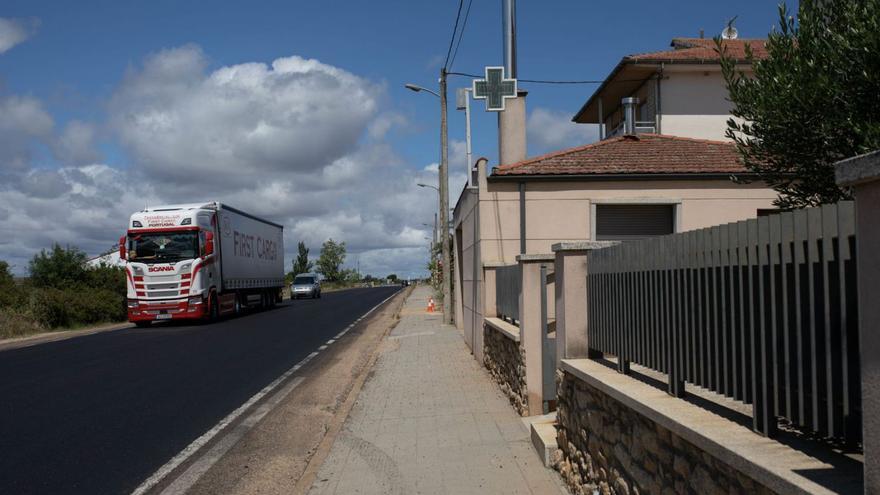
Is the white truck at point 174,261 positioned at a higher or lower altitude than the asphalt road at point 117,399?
higher

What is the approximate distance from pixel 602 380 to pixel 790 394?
6.88ft

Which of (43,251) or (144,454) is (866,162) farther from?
(43,251)

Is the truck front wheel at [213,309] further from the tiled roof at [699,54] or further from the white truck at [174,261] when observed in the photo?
the tiled roof at [699,54]

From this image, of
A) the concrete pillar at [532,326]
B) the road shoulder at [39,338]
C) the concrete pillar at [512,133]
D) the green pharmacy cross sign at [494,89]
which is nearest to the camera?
the concrete pillar at [532,326]

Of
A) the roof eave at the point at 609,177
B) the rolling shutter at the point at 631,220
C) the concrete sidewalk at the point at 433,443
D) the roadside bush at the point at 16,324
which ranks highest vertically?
the roof eave at the point at 609,177

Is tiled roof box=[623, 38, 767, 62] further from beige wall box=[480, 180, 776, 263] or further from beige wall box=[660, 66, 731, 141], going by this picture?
beige wall box=[480, 180, 776, 263]

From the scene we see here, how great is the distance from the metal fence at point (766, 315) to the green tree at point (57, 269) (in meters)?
37.0

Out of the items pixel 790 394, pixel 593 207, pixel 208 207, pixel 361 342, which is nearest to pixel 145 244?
pixel 208 207

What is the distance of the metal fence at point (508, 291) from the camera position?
9.73 m

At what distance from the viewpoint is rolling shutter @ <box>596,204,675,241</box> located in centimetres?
1581

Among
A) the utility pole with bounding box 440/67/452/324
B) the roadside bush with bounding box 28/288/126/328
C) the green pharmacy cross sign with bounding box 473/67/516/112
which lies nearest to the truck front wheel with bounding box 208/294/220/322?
the roadside bush with bounding box 28/288/126/328

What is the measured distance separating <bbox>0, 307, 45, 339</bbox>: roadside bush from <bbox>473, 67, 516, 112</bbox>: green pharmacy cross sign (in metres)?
18.4

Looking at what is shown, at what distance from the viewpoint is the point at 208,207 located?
27.2 meters

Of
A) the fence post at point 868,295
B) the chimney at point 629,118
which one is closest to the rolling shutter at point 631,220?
the chimney at point 629,118
